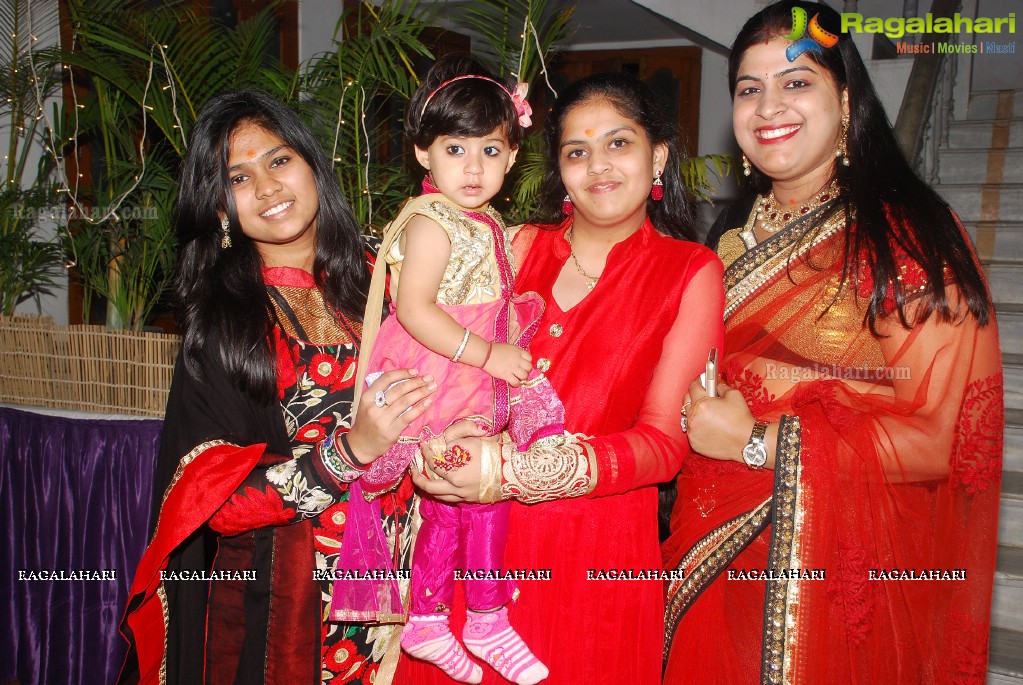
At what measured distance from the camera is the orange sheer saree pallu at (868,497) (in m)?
1.47

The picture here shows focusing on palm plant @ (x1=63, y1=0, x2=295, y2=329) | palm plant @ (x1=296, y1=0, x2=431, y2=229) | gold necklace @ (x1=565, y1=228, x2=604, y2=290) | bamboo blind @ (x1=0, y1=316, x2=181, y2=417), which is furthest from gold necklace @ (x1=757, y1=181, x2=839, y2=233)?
bamboo blind @ (x1=0, y1=316, x2=181, y2=417)

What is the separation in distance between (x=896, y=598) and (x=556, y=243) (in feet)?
3.19

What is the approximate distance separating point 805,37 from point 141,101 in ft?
8.55

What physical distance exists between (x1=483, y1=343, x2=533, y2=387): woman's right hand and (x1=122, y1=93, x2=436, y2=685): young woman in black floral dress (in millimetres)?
140

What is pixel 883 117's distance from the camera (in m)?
1.59

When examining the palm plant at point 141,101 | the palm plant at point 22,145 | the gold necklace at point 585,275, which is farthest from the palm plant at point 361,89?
the gold necklace at point 585,275

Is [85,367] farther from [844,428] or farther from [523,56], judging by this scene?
[844,428]

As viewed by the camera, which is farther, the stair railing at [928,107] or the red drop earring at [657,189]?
the stair railing at [928,107]

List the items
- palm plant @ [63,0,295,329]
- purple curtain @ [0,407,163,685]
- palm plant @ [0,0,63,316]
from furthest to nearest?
palm plant @ [0,0,63,316], palm plant @ [63,0,295,329], purple curtain @ [0,407,163,685]

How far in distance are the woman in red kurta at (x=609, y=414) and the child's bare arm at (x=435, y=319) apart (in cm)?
10

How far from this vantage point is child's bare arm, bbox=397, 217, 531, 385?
5.07 feet

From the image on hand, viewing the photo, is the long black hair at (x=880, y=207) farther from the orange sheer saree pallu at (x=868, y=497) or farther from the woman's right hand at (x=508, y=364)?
the woman's right hand at (x=508, y=364)

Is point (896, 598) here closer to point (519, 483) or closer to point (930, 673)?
point (930, 673)

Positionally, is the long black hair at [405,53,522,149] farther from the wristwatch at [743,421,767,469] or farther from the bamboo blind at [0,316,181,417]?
the bamboo blind at [0,316,181,417]
